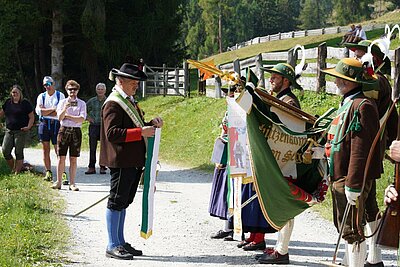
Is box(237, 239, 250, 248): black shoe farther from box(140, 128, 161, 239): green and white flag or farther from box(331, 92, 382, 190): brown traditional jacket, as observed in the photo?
box(331, 92, 382, 190): brown traditional jacket

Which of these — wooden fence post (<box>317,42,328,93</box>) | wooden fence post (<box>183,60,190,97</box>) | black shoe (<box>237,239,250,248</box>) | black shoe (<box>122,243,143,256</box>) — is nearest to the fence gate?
wooden fence post (<box>183,60,190,97</box>)

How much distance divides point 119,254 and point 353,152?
2.98 m

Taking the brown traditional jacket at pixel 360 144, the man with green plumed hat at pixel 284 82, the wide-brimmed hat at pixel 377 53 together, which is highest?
the wide-brimmed hat at pixel 377 53

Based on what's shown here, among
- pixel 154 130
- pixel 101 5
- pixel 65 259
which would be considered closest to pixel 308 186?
pixel 154 130

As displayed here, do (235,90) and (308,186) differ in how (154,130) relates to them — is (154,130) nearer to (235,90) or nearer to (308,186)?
(235,90)

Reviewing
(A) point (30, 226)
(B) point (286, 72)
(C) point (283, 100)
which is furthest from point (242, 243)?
(A) point (30, 226)

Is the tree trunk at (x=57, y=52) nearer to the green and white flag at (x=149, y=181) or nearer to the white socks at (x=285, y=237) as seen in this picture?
the green and white flag at (x=149, y=181)

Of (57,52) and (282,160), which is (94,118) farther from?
(57,52)

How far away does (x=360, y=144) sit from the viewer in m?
6.00

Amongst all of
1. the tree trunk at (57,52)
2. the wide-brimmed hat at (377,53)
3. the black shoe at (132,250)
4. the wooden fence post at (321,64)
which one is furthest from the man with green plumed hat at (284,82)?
the tree trunk at (57,52)

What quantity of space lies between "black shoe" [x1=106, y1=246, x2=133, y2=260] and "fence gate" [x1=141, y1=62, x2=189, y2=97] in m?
18.2

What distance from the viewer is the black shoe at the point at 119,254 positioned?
7719mm

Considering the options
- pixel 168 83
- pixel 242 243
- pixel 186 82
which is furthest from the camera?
pixel 168 83

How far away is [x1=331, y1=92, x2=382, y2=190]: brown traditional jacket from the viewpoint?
5984mm
